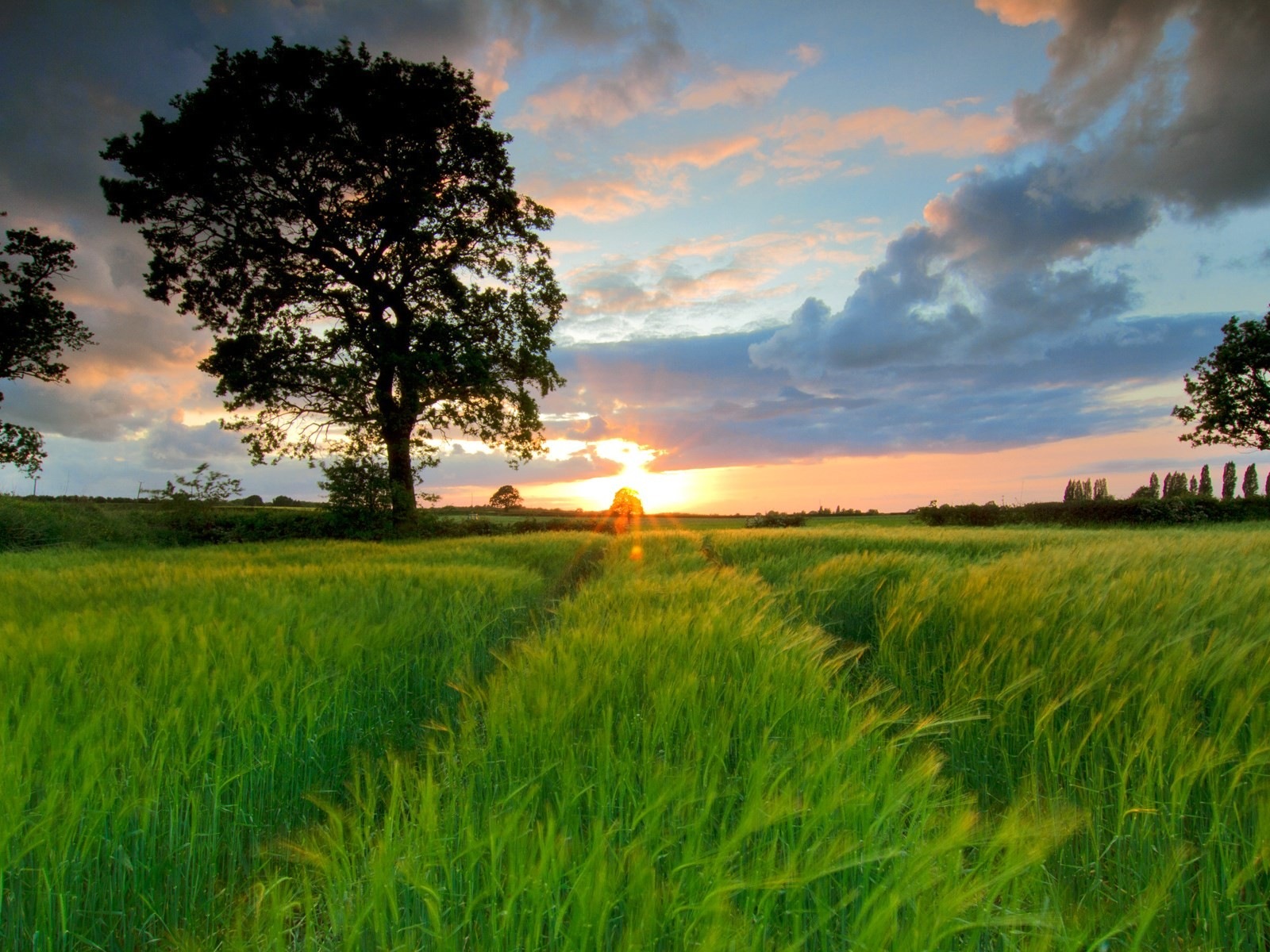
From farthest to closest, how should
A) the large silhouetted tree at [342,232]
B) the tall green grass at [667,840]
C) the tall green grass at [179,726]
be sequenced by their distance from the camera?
the large silhouetted tree at [342,232] → the tall green grass at [179,726] → the tall green grass at [667,840]

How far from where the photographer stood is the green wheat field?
132cm

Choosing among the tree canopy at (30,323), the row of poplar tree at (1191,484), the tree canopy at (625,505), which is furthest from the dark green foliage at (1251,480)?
the tree canopy at (30,323)

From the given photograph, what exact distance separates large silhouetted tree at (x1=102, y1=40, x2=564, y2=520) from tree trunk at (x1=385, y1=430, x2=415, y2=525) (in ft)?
0.21

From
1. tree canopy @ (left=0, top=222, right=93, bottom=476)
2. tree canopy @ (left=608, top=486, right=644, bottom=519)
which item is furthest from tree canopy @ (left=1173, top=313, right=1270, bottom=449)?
tree canopy @ (left=0, top=222, right=93, bottom=476)

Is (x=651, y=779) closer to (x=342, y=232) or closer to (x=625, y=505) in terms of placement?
(x=342, y=232)

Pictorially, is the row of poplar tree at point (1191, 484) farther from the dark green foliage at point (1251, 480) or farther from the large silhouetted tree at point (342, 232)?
the large silhouetted tree at point (342, 232)

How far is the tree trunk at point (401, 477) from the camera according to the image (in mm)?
18359

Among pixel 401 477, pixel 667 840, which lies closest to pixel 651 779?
pixel 667 840

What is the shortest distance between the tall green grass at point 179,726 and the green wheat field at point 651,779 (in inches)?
0.9

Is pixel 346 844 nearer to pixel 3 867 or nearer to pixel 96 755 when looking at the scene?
pixel 3 867

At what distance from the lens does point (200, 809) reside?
234 centimetres

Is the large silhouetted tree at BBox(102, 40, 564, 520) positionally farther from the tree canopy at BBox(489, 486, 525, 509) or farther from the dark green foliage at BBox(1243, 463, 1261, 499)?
the dark green foliage at BBox(1243, 463, 1261, 499)

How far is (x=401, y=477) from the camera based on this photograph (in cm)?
1912

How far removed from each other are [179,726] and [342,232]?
19742 mm
